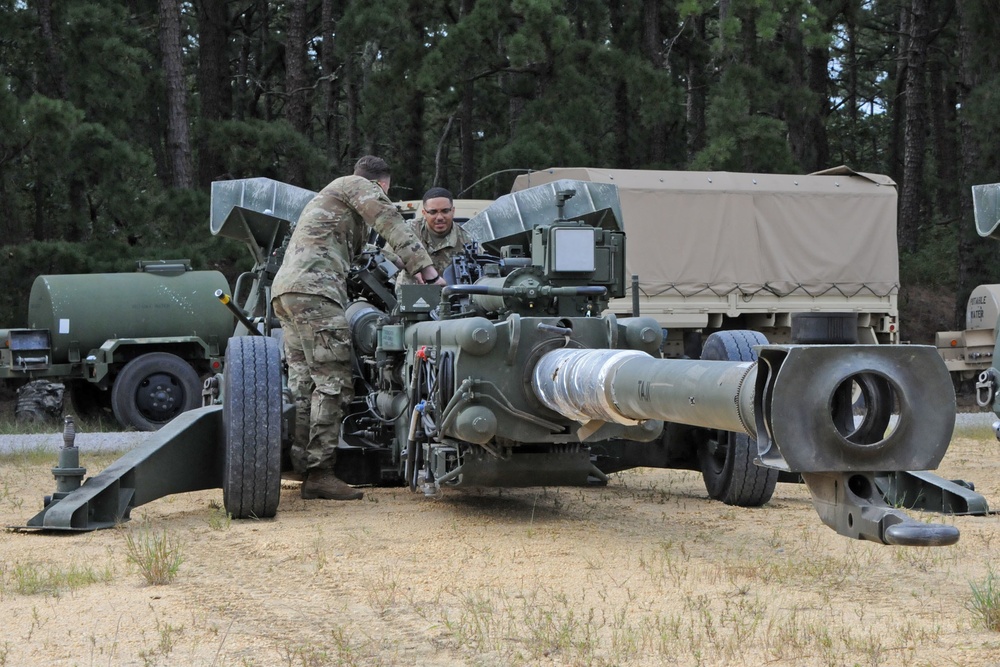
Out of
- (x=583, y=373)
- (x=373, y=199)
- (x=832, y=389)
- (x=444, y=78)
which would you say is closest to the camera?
(x=832, y=389)

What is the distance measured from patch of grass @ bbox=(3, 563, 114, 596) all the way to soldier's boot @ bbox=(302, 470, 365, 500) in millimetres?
2255

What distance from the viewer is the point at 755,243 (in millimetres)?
17484

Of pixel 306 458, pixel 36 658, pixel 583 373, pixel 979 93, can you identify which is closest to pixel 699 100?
pixel 979 93

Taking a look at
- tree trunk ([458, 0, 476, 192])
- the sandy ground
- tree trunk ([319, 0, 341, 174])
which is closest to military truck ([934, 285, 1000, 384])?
tree trunk ([458, 0, 476, 192])

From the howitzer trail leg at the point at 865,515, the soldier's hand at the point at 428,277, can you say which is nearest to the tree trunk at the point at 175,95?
the soldier's hand at the point at 428,277

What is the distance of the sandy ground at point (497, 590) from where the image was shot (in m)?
4.14

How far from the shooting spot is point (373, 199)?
25.1ft

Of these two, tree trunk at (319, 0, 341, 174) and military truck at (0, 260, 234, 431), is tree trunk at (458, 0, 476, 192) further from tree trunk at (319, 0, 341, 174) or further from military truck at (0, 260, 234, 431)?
military truck at (0, 260, 234, 431)

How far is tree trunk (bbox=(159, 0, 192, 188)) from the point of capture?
63.4ft

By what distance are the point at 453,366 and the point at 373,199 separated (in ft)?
5.71

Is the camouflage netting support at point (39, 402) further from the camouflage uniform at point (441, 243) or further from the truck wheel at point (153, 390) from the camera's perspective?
the camouflage uniform at point (441, 243)

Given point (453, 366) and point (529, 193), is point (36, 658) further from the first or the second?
point (529, 193)

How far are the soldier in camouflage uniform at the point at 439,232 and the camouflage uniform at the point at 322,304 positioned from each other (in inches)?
→ 20.9

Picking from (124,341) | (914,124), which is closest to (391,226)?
(124,341)
